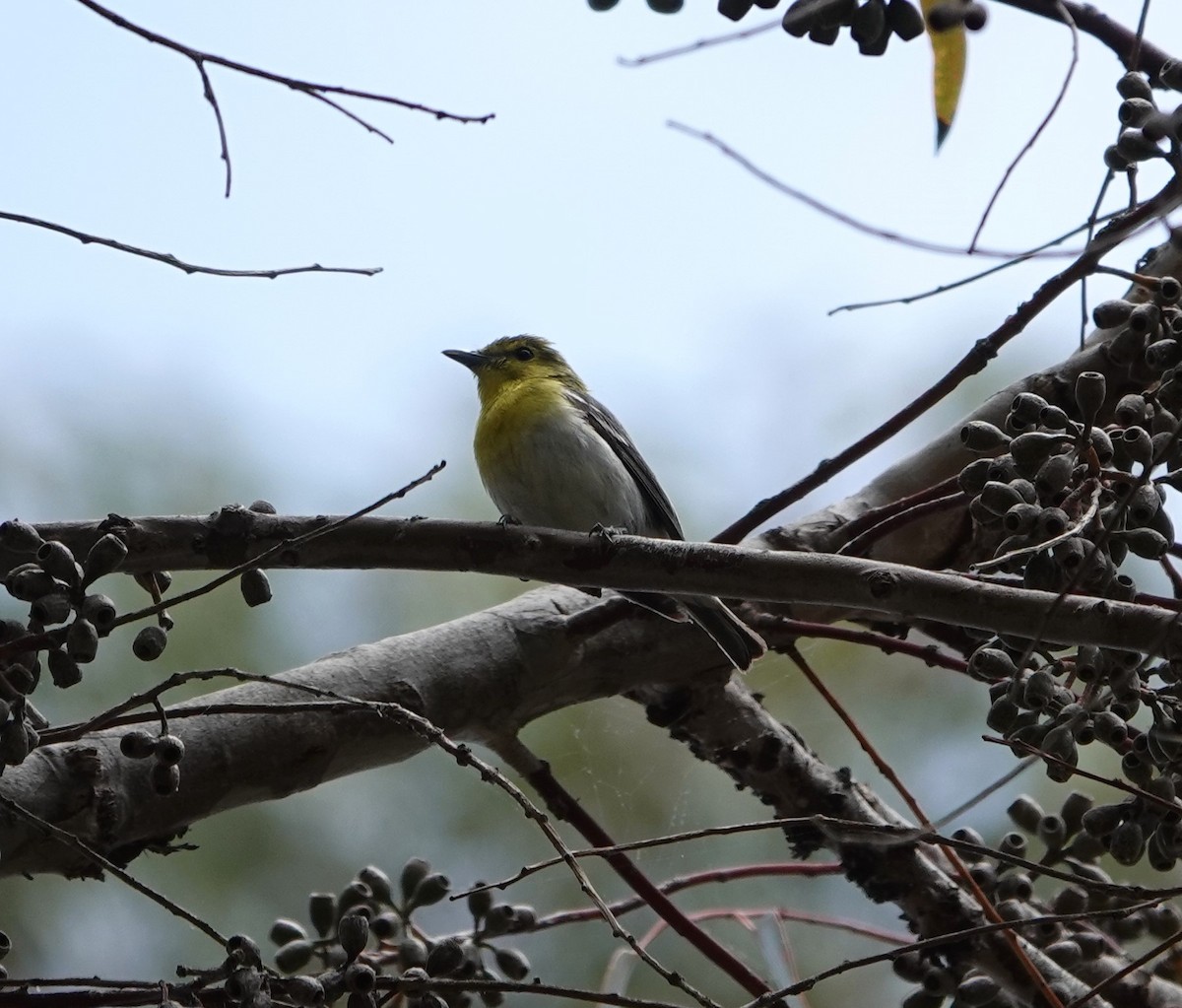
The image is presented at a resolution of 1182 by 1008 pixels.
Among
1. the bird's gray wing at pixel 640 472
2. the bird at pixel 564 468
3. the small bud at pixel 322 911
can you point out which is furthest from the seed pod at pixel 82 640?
the bird's gray wing at pixel 640 472

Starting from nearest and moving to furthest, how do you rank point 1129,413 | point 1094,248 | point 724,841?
1. point 1094,248
2. point 1129,413
3. point 724,841

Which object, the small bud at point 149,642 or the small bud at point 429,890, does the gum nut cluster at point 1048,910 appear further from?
the small bud at point 149,642

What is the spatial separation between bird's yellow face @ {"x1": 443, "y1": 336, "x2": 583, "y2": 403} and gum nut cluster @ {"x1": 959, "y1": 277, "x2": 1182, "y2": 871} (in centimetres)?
281

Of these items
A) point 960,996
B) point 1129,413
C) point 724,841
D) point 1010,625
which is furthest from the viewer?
point 724,841

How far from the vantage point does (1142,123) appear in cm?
196

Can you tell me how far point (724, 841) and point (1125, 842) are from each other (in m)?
4.10

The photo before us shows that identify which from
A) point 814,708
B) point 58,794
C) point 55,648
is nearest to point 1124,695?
point 55,648

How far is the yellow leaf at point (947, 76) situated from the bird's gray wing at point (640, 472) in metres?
2.03

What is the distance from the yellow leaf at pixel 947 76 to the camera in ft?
7.40

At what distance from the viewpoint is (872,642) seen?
2.60m

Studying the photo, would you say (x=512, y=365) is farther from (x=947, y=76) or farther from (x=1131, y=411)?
(x=1131, y=411)

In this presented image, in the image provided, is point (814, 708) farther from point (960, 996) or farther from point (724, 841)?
point (960, 996)

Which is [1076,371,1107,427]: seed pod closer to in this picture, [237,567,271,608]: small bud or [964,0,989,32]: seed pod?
[964,0,989,32]: seed pod

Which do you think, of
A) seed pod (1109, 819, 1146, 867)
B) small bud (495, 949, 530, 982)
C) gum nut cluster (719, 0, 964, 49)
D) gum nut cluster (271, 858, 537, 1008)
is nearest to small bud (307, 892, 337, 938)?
gum nut cluster (271, 858, 537, 1008)
